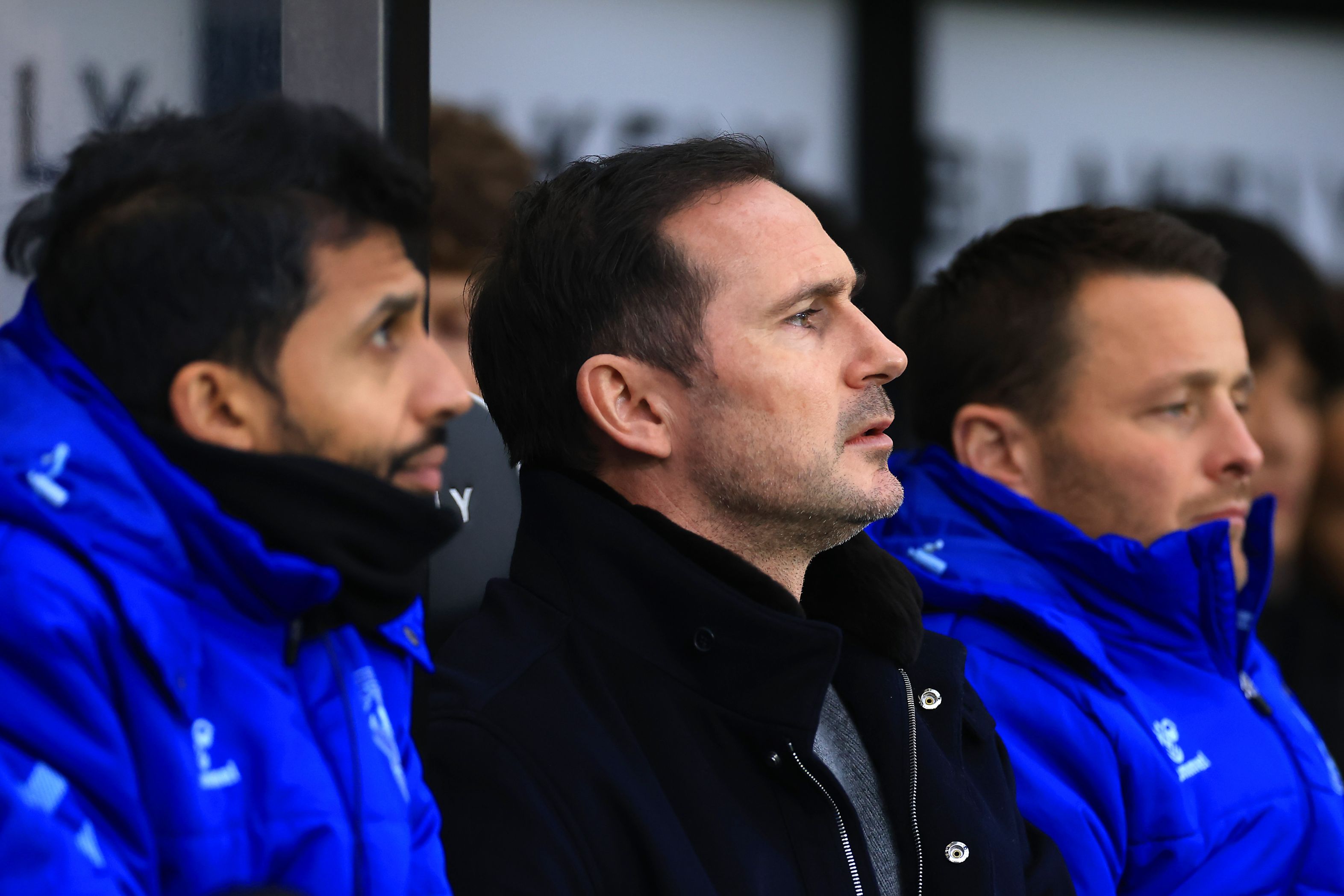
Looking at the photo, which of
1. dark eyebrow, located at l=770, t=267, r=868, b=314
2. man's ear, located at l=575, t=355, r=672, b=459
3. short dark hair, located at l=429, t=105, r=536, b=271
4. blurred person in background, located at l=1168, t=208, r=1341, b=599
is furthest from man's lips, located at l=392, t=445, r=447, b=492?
blurred person in background, located at l=1168, t=208, r=1341, b=599

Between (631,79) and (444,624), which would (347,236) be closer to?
(444,624)

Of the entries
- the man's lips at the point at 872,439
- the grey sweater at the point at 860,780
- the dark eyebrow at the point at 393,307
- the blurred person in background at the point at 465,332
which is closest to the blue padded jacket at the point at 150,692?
the dark eyebrow at the point at 393,307

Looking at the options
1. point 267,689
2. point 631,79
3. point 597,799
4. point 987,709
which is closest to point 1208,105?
point 631,79

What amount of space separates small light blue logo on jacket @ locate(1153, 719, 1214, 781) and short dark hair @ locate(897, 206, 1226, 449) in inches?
24.0

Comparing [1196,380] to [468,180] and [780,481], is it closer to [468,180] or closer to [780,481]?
[780,481]

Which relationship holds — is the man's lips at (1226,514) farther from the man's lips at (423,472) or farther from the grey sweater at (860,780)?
the man's lips at (423,472)

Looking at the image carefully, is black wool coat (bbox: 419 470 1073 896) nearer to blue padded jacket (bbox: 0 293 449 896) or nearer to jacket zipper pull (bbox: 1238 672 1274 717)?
blue padded jacket (bbox: 0 293 449 896)

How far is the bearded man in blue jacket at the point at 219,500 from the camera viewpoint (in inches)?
52.4

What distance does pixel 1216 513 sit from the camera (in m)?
2.72

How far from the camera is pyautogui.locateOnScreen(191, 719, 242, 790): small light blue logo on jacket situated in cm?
137

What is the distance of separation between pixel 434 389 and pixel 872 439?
0.79m

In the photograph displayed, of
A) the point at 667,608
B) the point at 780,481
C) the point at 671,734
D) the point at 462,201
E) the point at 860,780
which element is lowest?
the point at 860,780

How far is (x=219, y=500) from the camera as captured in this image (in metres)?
1.46

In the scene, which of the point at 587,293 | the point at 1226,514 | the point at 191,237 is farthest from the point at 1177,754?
Result: the point at 191,237
